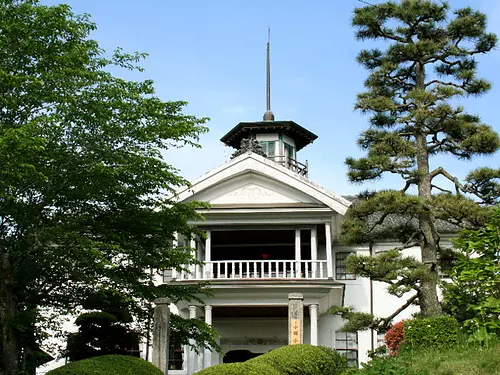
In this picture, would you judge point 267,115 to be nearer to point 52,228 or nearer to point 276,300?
point 276,300

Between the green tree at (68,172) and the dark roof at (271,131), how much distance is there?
522 inches

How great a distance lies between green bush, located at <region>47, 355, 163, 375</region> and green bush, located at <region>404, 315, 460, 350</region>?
19.5 ft

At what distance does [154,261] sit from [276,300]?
748cm

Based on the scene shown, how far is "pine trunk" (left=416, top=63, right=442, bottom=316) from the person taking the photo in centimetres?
1936

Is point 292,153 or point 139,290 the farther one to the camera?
point 292,153

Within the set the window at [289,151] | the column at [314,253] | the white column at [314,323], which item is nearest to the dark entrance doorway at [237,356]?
the white column at [314,323]

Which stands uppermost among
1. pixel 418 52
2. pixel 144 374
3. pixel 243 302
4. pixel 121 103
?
pixel 418 52

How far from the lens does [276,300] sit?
81.1ft

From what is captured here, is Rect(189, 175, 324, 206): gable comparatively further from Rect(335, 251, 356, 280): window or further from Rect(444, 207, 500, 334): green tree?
Rect(444, 207, 500, 334): green tree

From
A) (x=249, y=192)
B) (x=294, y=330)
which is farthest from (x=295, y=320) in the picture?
(x=249, y=192)

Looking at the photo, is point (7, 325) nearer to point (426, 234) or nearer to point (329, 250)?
point (426, 234)

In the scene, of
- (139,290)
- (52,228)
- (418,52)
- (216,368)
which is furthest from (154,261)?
(418,52)

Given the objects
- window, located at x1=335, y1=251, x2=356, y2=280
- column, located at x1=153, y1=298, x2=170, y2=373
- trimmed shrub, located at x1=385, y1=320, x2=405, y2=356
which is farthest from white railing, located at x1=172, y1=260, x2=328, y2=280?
column, located at x1=153, y1=298, x2=170, y2=373

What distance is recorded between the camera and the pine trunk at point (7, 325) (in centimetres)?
1605
